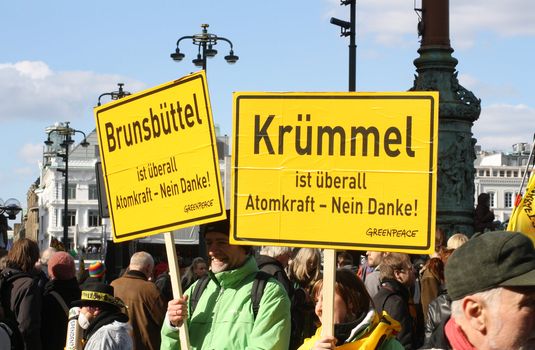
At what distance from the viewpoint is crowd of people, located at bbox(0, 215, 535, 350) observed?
10.2 ft

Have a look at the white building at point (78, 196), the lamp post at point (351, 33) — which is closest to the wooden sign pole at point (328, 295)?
the lamp post at point (351, 33)

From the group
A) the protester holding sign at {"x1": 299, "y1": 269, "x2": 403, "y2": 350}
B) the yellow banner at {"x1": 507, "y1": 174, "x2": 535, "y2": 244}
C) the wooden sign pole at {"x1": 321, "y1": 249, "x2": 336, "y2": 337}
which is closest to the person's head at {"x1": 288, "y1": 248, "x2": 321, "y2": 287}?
the yellow banner at {"x1": 507, "y1": 174, "x2": 535, "y2": 244}

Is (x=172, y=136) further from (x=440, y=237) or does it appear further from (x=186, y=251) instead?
(x=186, y=251)

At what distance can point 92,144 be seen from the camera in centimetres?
13150

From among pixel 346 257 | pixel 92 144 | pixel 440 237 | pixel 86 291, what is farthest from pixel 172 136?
pixel 92 144

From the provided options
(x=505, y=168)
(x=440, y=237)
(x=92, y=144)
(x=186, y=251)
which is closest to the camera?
(x=440, y=237)

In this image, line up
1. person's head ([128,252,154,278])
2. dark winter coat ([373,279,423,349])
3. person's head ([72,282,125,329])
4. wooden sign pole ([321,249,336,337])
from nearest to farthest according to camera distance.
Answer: wooden sign pole ([321,249,336,337]), person's head ([72,282,125,329]), dark winter coat ([373,279,423,349]), person's head ([128,252,154,278])

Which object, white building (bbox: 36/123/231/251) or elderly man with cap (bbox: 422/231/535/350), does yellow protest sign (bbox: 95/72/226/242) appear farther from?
white building (bbox: 36/123/231/251)

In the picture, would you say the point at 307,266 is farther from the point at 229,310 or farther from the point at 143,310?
the point at 229,310

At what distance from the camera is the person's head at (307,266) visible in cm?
961

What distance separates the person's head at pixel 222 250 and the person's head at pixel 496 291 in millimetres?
3022

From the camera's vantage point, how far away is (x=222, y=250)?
20.3ft

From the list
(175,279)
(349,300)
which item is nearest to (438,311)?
(175,279)

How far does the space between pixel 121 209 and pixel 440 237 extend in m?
4.81
